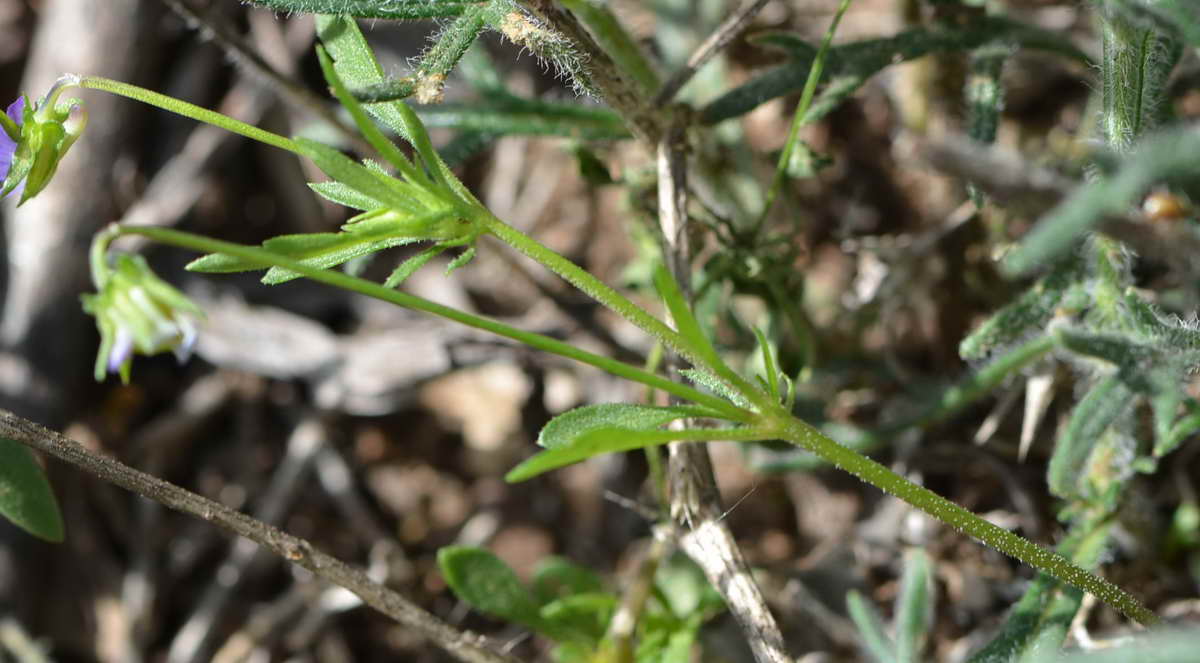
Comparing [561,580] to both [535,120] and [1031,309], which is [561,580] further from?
[1031,309]

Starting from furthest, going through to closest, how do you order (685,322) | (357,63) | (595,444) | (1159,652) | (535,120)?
(535,120), (357,63), (685,322), (595,444), (1159,652)

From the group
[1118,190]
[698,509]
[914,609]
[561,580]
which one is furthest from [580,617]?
[1118,190]

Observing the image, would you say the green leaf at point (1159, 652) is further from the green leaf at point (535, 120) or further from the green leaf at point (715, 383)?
the green leaf at point (535, 120)

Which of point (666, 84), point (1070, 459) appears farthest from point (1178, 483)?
point (666, 84)

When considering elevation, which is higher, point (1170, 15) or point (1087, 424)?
point (1170, 15)

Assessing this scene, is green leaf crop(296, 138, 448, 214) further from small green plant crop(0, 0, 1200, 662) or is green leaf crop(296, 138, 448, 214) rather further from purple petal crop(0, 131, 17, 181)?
purple petal crop(0, 131, 17, 181)

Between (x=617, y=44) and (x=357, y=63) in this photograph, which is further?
(x=617, y=44)

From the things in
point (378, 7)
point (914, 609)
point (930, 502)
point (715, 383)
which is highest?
point (378, 7)
